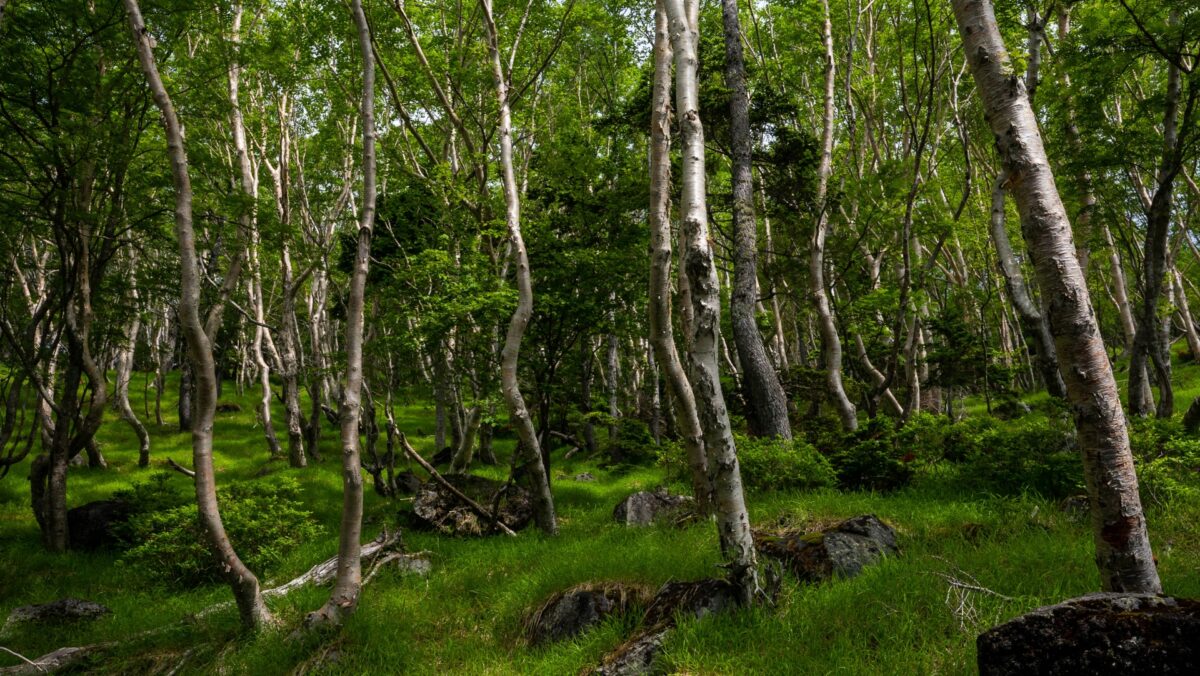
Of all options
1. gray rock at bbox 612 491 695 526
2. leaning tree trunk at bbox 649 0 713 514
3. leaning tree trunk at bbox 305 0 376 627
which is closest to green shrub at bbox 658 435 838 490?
gray rock at bbox 612 491 695 526

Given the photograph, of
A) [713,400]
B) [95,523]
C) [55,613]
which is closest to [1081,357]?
[713,400]

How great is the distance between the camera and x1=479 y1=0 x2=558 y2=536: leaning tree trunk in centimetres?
742

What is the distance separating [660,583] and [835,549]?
4.70 ft

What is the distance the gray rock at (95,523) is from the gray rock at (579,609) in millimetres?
9168

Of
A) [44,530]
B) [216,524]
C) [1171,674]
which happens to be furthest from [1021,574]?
[44,530]

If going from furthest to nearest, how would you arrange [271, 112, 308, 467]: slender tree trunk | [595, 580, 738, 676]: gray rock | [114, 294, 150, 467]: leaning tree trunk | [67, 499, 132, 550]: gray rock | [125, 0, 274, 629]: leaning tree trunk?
[114, 294, 150, 467]: leaning tree trunk, [271, 112, 308, 467]: slender tree trunk, [67, 499, 132, 550]: gray rock, [125, 0, 274, 629]: leaning tree trunk, [595, 580, 738, 676]: gray rock

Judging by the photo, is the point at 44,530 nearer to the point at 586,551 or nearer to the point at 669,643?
the point at 586,551

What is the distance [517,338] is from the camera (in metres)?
7.42

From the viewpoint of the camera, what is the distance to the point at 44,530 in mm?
10266

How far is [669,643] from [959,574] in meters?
2.10

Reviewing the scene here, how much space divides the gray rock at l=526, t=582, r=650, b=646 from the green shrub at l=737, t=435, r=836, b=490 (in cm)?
352

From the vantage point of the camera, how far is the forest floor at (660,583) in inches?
147

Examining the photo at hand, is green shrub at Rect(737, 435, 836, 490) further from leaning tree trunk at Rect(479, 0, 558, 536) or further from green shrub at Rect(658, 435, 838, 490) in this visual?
leaning tree trunk at Rect(479, 0, 558, 536)

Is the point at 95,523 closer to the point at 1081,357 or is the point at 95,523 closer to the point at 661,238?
the point at 661,238
